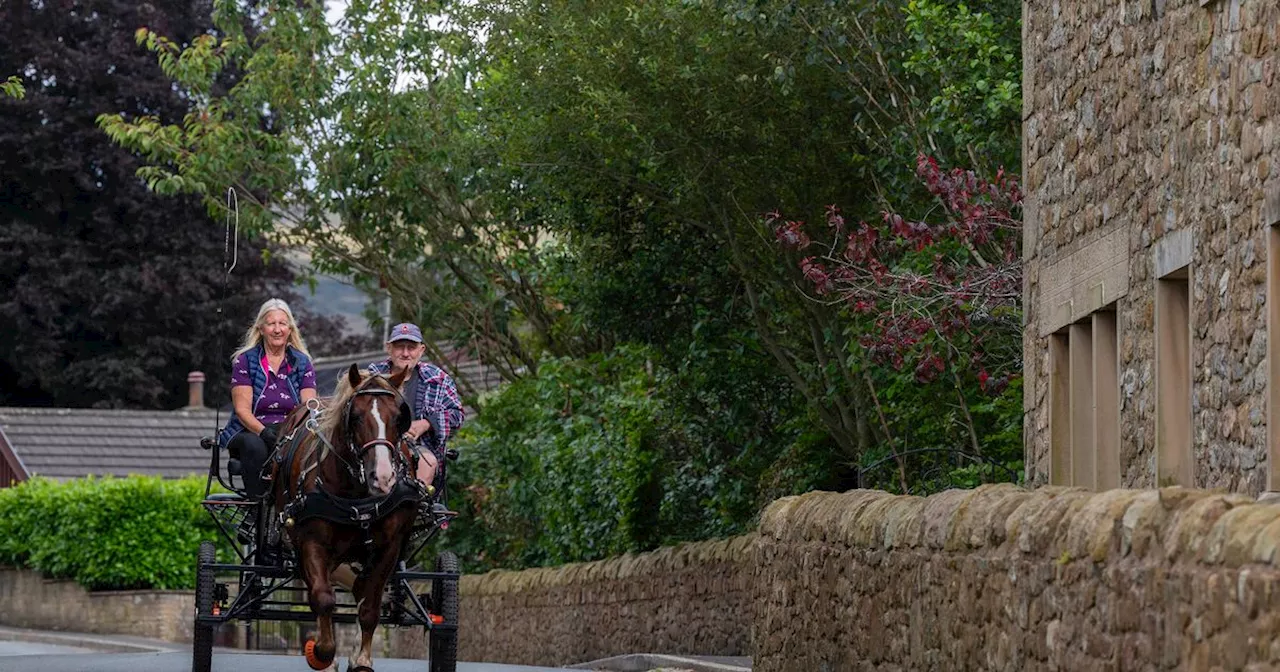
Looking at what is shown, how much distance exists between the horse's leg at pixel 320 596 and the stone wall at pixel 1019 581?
3.17 metres

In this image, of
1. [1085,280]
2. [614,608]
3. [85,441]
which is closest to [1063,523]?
[1085,280]

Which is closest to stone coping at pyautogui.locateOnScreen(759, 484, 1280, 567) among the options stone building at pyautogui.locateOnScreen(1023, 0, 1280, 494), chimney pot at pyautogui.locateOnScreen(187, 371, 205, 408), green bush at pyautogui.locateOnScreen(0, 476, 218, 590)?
stone building at pyautogui.locateOnScreen(1023, 0, 1280, 494)

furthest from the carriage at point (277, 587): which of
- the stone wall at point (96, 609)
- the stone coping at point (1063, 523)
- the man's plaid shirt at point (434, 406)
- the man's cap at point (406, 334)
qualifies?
the stone wall at point (96, 609)

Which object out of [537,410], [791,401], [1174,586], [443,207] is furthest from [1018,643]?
[443,207]

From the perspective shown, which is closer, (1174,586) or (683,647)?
(1174,586)

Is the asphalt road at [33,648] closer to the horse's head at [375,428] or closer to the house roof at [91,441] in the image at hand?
the house roof at [91,441]

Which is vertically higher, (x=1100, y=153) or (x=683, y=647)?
(x=1100, y=153)

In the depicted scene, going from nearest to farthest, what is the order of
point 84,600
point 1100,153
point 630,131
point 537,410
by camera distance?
point 1100,153, point 630,131, point 537,410, point 84,600

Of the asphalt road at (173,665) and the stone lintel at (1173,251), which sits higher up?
the stone lintel at (1173,251)

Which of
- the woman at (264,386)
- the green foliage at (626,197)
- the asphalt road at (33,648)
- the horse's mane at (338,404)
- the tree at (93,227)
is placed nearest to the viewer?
the horse's mane at (338,404)

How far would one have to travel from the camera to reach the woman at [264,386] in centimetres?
1602

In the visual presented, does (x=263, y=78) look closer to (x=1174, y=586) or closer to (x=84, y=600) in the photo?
(x=84, y=600)

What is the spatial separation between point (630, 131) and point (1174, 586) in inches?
591

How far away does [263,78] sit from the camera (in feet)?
115
